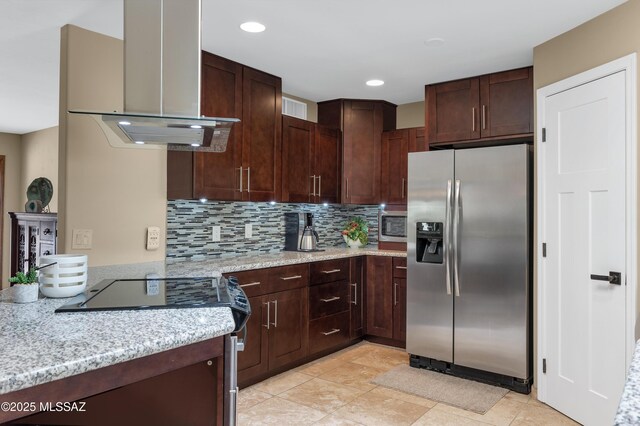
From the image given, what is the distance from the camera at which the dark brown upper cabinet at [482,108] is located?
3426 millimetres

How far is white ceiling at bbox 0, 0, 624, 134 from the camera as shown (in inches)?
97.7

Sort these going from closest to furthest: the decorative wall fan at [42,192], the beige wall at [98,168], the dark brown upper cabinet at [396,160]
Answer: the beige wall at [98,168] → the dark brown upper cabinet at [396,160] → the decorative wall fan at [42,192]

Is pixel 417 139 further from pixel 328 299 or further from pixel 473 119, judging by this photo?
pixel 328 299

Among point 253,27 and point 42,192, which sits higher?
point 253,27

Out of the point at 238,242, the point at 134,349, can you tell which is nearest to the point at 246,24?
the point at 238,242

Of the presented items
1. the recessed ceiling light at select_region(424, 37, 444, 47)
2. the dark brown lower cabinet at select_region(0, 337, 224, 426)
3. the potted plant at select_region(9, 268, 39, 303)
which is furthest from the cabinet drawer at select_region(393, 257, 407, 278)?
the potted plant at select_region(9, 268, 39, 303)

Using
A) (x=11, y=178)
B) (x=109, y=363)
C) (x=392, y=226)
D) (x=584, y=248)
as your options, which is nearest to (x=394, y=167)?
(x=392, y=226)

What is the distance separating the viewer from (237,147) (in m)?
3.41

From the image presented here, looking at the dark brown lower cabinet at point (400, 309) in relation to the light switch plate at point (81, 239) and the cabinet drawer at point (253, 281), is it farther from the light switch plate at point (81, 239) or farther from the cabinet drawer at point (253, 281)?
the light switch plate at point (81, 239)

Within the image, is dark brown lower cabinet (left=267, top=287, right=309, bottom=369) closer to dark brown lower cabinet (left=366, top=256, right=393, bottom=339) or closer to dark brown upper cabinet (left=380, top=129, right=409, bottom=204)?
dark brown lower cabinet (left=366, top=256, right=393, bottom=339)

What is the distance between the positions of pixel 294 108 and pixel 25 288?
10.2ft

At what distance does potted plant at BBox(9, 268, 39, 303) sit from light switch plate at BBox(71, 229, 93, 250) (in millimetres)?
966

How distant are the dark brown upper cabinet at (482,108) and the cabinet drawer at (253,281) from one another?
1.85 metres

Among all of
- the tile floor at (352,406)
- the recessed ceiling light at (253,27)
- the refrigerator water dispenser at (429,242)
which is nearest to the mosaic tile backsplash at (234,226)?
the tile floor at (352,406)
